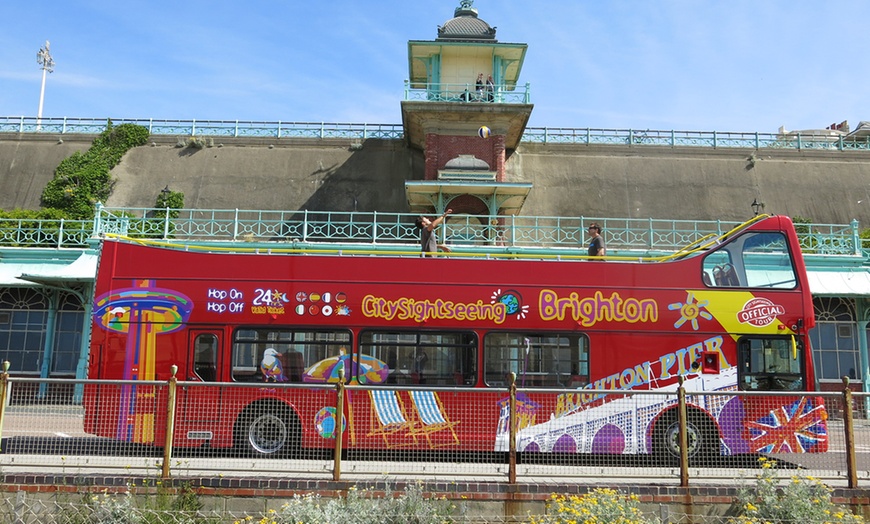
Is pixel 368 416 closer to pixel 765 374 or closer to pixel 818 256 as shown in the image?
pixel 765 374

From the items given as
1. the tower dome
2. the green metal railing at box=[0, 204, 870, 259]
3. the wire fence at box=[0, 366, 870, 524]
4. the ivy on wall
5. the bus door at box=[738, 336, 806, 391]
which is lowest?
the wire fence at box=[0, 366, 870, 524]

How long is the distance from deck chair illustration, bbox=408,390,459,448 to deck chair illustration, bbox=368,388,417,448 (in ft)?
0.48

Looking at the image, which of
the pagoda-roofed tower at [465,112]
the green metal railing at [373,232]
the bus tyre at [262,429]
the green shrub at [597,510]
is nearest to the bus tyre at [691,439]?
the green shrub at [597,510]

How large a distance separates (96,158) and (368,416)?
26548mm

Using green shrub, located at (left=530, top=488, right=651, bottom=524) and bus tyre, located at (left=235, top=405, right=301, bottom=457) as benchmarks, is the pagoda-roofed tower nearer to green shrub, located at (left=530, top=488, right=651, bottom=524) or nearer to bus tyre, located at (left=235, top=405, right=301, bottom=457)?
bus tyre, located at (left=235, top=405, right=301, bottom=457)

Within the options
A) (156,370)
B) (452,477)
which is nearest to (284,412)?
(156,370)

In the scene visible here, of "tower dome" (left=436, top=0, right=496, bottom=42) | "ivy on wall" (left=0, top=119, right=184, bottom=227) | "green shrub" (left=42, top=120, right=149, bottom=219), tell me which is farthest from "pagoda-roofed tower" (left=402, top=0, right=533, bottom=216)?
"green shrub" (left=42, top=120, right=149, bottom=219)

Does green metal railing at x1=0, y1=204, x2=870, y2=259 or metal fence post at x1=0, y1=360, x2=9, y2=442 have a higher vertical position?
green metal railing at x1=0, y1=204, x2=870, y2=259

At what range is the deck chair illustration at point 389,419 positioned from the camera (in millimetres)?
10773

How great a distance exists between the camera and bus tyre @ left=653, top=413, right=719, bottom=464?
32.3 feet

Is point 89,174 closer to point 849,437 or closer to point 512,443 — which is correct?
point 512,443

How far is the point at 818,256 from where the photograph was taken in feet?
73.9

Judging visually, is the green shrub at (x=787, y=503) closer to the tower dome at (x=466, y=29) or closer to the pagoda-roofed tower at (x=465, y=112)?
the pagoda-roofed tower at (x=465, y=112)

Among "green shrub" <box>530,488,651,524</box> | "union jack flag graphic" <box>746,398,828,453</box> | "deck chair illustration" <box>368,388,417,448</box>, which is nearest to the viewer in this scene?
"green shrub" <box>530,488,651,524</box>
